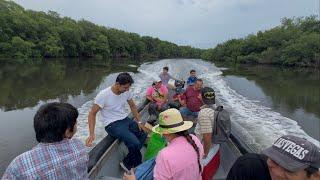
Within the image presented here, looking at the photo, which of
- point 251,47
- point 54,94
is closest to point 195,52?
point 251,47

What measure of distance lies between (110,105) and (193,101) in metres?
2.79

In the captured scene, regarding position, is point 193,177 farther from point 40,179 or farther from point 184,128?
point 40,179

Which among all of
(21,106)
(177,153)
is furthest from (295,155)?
(21,106)

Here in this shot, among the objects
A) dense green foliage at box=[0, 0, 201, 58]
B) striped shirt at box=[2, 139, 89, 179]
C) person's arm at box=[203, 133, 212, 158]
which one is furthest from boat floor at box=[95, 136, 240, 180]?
dense green foliage at box=[0, 0, 201, 58]

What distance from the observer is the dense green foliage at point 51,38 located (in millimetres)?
49125

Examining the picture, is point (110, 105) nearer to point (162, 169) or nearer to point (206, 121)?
point (206, 121)

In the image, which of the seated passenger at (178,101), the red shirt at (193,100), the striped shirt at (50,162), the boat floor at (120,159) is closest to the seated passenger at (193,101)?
the red shirt at (193,100)

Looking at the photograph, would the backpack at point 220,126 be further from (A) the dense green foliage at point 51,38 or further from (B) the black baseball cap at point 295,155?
(A) the dense green foliage at point 51,38

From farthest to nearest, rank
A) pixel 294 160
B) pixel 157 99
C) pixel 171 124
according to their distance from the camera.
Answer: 1. pixel 157 99
2. pixel 171 124
3. pixel 294 160

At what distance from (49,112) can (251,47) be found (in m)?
65.9

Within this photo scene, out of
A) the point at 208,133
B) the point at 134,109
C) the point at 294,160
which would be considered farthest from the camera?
the point at 134,109

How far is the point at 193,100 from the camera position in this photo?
7.19m

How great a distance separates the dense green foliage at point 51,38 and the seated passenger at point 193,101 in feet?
143

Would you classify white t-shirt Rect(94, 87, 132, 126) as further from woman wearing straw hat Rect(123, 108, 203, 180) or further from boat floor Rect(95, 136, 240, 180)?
Result: woman wearing straw hat Rect(123, 108, 203, 180)
